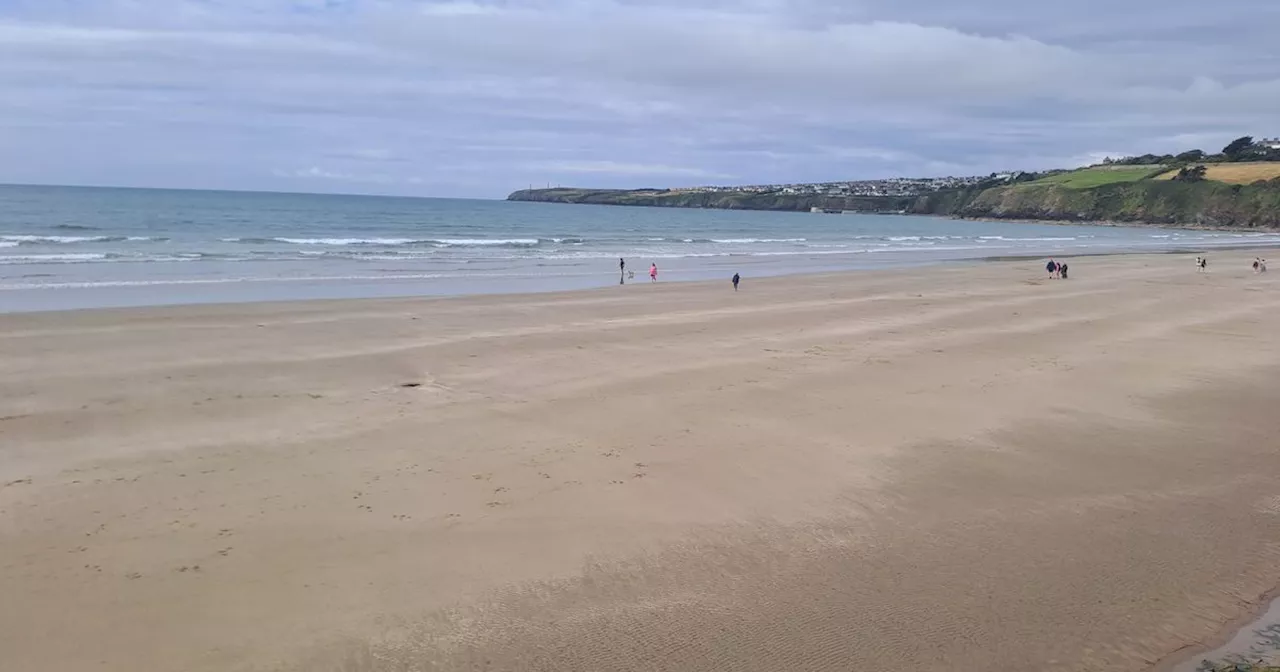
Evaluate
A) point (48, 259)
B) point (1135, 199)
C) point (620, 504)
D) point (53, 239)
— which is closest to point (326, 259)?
point (48, 259)

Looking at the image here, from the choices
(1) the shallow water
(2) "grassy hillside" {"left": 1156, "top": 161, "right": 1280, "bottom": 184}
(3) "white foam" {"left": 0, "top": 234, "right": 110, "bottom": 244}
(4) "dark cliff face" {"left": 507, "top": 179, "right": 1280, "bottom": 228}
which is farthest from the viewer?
(2) "grassy hillside" {"left": 1156, "top": 161, "right": 1280, "bottom": 184}

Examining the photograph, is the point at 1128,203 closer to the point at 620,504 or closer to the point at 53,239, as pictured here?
the point at 53,239

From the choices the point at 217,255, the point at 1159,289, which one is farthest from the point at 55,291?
the point at 1159,289

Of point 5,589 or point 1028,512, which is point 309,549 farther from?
point 1028,512

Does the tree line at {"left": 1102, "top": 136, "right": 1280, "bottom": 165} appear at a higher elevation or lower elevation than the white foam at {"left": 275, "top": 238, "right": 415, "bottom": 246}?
higher

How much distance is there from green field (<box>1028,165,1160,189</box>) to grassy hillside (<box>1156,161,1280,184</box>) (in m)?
5.95

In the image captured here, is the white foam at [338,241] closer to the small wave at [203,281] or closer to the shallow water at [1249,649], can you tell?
the small wave at [203,281]

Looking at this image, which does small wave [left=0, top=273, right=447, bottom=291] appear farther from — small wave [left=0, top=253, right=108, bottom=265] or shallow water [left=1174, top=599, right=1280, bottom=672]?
shallow water [left=1174, top=599, right=1280, bottom=672]

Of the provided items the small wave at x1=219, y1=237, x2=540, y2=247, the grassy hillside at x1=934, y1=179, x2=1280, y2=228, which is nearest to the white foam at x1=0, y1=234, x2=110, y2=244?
the small wave at x1=219, y1=237, x2=540, y2=247

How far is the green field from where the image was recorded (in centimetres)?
13100

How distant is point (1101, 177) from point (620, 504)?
155504mm

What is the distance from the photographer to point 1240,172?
375 feet

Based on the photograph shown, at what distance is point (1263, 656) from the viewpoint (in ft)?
16.4

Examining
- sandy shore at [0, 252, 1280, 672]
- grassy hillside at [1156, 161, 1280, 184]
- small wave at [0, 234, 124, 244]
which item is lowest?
sandy shore at [0, 252, 1280, 672]
